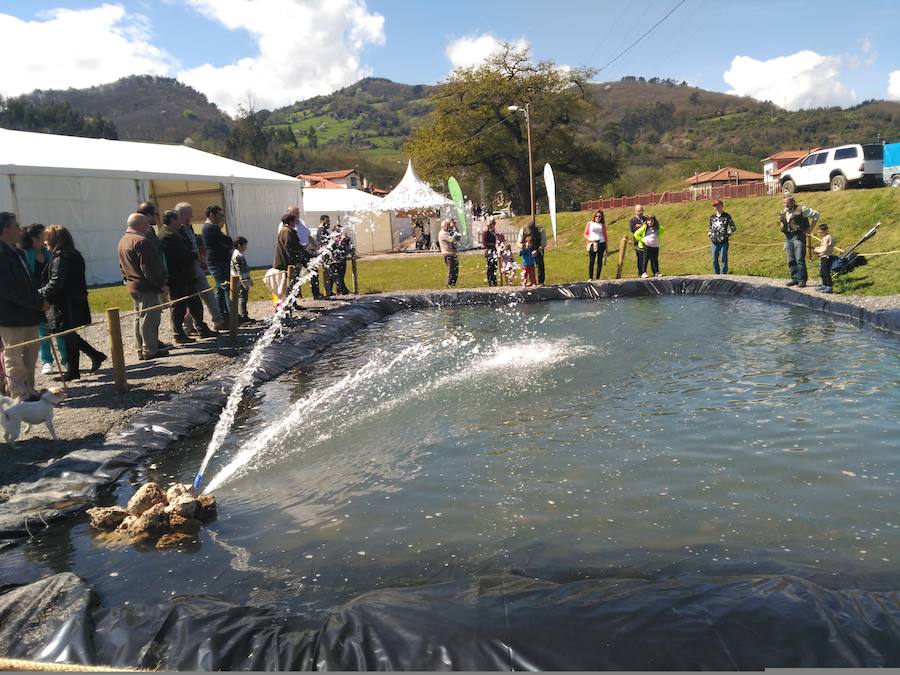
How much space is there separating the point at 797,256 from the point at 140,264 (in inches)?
460

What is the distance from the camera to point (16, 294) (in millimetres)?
6426

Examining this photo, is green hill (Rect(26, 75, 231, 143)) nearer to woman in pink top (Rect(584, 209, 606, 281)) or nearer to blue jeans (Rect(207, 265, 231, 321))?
woman in pink top (Rect(584, 209, 606, 281))

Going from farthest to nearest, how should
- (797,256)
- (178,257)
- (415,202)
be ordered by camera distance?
1. (415,202)
2. (797,256)
3. (178,257)

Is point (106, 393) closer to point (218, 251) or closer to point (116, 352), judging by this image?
point (116, 352)

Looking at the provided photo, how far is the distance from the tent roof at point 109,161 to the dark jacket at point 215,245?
35.4 ft

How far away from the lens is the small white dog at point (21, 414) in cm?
568

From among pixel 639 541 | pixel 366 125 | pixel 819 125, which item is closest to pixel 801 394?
pixel 639 541

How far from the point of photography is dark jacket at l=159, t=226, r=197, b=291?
964 cm

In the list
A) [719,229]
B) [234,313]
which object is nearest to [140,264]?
[234,313]

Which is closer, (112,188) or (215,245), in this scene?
(215,245)

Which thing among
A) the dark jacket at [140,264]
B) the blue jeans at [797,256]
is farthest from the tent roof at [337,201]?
the dark jacket at [140,264]

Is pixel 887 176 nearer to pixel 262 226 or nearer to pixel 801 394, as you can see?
pixel 801 394

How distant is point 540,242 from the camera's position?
16016 mm

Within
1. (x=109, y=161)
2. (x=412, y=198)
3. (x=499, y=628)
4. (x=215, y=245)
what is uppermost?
(x=109, y=161)
